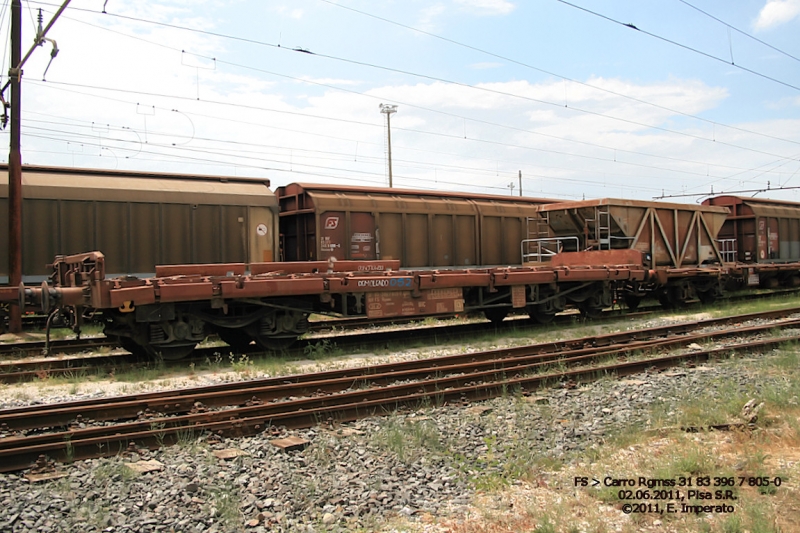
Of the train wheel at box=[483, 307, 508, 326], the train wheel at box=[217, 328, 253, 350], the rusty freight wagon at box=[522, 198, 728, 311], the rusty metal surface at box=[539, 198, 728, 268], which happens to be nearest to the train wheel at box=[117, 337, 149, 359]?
the train wheel at box=[217, 328, 253, 350]

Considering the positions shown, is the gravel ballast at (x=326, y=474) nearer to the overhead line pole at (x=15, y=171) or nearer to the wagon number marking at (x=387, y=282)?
the wagon number marking at (x=387, y=282)

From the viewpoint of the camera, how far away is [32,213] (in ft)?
42.7

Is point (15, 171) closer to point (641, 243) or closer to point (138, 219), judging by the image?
point (138, 219)

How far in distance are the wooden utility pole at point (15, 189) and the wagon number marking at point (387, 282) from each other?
290 inches

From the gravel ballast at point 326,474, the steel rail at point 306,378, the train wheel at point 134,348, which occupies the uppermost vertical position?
the train wheel at point 134,348

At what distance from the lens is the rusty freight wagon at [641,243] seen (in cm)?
1524

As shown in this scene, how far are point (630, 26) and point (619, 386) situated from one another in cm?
961

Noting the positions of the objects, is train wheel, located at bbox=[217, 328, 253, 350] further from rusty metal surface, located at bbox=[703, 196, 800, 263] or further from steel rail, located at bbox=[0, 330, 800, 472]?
rusty metal surface, located at bbox=[703, 196, 800, 263]

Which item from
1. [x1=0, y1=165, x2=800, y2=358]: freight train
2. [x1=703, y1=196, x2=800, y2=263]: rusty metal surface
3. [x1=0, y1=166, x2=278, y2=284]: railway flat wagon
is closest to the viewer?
[x1=0, y1=165, x2=800, y2=358]: freight train

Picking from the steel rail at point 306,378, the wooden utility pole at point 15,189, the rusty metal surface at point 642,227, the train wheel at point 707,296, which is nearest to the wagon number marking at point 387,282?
the steel rail at point 306,378

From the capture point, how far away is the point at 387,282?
10.9 m

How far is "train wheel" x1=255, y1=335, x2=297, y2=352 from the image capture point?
1045 cm

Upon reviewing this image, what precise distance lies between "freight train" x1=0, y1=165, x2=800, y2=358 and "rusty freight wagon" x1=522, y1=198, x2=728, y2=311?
1.6 inches

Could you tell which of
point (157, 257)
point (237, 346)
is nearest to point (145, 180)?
point (157, 257)
